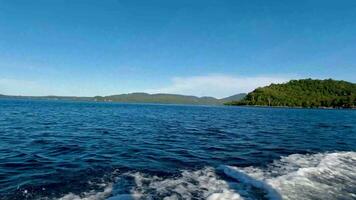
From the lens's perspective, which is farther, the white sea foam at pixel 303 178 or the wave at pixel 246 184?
the white sea foam at pixel 303 178

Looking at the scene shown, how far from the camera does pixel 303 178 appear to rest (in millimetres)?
15742

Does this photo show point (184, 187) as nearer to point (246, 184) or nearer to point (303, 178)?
point (246, 184)

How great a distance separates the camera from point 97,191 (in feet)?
41.9

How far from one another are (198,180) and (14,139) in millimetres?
19936

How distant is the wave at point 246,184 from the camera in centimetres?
1260

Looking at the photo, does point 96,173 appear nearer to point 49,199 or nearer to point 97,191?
point 97,191

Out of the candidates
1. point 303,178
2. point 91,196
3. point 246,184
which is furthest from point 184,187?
point 303,178

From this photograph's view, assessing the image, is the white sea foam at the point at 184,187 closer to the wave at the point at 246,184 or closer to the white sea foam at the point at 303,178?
→ the wave at the point at 246,184

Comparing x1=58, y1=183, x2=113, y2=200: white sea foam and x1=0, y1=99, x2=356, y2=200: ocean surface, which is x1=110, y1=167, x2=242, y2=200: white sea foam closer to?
x1=0, y1=99, x2=356, y2=200: ocean surface

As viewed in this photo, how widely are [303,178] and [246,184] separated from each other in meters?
3.37

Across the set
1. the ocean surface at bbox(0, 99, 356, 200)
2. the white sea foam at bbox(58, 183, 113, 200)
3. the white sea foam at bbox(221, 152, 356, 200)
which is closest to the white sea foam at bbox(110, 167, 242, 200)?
the ocean surface at bbox(0, 99, 356, 200)

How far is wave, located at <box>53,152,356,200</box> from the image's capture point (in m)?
12.6

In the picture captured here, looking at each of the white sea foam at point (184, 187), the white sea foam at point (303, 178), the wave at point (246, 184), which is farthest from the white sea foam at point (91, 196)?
the white sea foam at point (303, 178)

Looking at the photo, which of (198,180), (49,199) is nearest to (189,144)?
(198,180)
